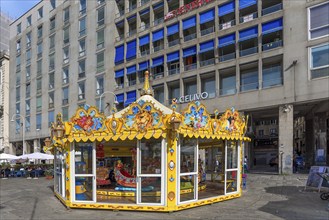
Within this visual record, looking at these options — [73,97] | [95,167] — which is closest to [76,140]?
[95,167]

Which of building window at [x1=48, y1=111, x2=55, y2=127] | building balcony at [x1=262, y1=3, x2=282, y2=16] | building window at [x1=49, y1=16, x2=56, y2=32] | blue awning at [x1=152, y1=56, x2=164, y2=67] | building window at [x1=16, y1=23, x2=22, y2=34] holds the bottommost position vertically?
building window at [x1=48, y1=111, x2=55, y2=127]

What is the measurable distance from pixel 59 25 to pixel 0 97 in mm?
25064

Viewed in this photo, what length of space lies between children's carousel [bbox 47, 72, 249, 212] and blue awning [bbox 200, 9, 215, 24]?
837 inches

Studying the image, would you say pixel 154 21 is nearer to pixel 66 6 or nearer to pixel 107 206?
pixel 66 6

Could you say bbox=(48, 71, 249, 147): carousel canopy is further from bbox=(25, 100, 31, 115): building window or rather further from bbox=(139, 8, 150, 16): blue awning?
bbox=(25, 100, 31, 115): building window

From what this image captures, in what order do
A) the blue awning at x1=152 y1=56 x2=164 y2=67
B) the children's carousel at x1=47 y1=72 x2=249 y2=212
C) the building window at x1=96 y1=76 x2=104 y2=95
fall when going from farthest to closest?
the building window at x1=96 y1=76 x2=104 y2=95
the blue awning at x1=152 y1=56 x2=164 y2=67
the children's carousel at x1=47 y1=72 x2=249 y2=212

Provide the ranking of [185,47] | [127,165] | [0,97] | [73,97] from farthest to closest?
1. [0,97]
2. [73,97]
3. [185,47]
4. [127,165]

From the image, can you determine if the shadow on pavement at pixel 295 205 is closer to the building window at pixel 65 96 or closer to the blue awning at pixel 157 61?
the blue awning at pixel 157 61

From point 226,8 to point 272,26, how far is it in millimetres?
5389

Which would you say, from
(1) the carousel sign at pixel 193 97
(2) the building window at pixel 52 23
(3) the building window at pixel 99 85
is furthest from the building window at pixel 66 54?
(1) the carousel sign at pixel 193 97

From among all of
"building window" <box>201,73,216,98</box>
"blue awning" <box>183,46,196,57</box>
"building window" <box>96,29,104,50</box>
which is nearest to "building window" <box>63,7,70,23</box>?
"building window" <box>96,29,104,50</box>

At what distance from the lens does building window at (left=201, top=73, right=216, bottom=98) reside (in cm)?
3247

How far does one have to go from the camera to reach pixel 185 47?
34500 mm

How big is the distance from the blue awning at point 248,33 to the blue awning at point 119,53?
16.9 m
